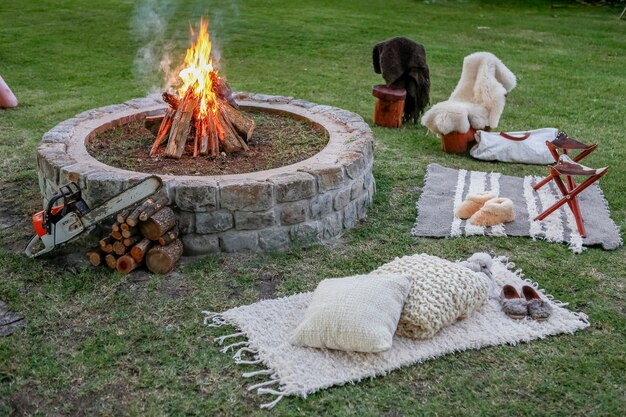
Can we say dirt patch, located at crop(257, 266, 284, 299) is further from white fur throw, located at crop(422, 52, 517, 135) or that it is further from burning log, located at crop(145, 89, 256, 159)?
white fur throw, located at crop(422, 52, 517, 135)

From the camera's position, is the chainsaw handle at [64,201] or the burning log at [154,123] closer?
the chainsaw handle at [64,201]

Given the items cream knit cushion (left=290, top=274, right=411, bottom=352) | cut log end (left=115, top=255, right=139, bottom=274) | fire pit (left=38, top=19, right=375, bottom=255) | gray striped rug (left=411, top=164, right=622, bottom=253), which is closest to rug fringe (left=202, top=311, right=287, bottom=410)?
cream knit cushion (left=290, top=274, right=411, bottom=352)

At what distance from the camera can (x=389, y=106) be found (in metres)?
7.07

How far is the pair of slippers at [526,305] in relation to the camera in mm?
3656

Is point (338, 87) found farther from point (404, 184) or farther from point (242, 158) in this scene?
point (242, 158)

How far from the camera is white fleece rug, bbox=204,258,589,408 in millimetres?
3156

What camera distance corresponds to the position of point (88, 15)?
13.7 m

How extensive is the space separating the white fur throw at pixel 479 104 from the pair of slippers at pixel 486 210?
1438 millimetres

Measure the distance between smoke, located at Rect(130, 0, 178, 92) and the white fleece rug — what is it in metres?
4.71

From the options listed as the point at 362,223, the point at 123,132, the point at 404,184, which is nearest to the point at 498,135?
the point at 404,184

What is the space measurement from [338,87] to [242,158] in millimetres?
4251

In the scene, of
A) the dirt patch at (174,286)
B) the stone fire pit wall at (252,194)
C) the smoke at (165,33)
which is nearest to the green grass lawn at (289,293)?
the dirt patch at (174,286)

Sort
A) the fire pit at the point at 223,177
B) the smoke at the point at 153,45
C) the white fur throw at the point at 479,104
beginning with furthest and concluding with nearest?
1. the smoke at the point at 153,45
2. the white fur throw at the point at 479,104
3. the fire pit at the point at 223,177

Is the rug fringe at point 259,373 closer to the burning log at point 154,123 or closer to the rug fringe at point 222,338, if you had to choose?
the rug fringe at point 222,338
